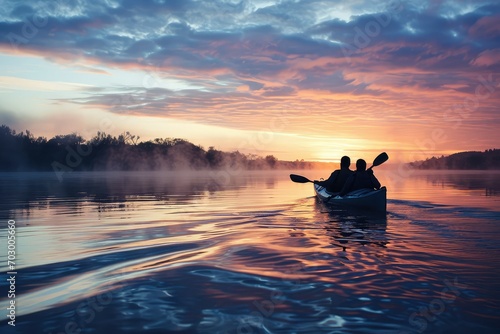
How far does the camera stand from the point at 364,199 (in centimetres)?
1463

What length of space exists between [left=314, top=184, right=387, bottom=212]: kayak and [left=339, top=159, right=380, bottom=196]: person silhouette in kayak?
0.46 metres

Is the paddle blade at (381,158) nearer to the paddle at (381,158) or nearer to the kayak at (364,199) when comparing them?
the paddle at (381,158)

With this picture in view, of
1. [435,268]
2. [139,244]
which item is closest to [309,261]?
[435,268]

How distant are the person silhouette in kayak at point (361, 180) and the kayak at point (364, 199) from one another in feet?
1.50

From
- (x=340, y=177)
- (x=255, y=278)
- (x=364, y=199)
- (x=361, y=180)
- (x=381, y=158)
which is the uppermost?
(x=381, y=158)

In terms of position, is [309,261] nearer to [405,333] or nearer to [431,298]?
[431,298]

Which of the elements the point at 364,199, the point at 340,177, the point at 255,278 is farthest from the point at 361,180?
the point at 255,278

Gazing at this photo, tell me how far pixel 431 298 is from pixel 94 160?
4572 inches

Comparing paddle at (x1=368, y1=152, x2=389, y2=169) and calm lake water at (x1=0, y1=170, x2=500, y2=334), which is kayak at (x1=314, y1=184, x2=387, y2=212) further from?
calm lake water at (x1=0, y1=170, x2=500, y2=334)

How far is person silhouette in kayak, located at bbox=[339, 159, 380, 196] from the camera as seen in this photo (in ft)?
52.4

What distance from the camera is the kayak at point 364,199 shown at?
14.0 meters

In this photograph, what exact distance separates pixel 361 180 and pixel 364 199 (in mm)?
1669

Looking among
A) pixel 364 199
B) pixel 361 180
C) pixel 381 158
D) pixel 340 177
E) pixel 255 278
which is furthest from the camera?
pixel 340 177

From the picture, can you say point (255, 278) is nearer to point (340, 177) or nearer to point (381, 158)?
point (340, 177)
